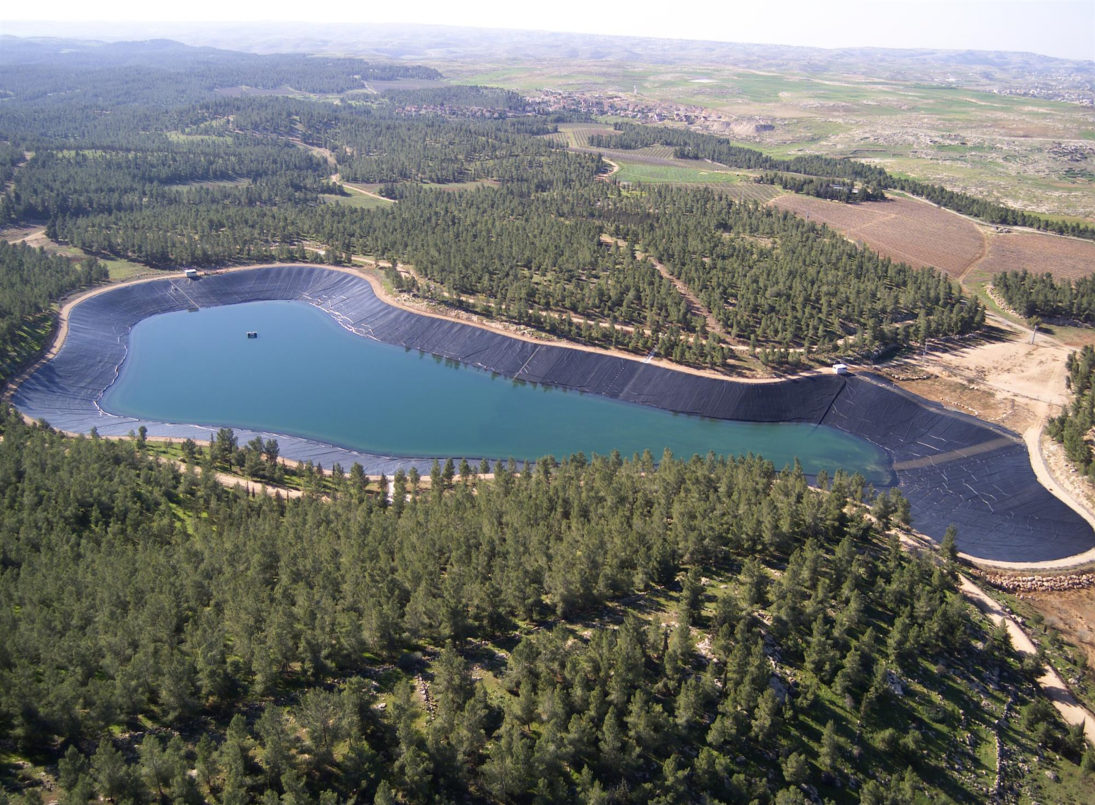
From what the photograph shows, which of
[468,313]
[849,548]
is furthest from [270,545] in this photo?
[468,313]

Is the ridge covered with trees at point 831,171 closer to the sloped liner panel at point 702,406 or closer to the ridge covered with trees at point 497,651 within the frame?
the sloped liner panel at point 702,406

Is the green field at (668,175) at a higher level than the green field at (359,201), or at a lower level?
higher

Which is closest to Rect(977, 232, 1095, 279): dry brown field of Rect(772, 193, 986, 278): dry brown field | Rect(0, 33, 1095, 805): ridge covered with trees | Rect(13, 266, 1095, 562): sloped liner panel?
Rect(772, 193, 986, 278): dry brown field

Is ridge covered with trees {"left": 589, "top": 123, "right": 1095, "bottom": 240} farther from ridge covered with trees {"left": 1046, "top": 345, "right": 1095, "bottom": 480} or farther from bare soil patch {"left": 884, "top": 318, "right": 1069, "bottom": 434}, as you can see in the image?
ridge covered with trees {"left": 1046, "top": 345, "right": 1095, "bottom": 480}

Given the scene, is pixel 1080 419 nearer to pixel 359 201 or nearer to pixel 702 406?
pixel 702 406

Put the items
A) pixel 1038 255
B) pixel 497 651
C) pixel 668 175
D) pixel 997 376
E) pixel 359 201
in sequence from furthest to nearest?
1. pixel 668 175
2. pixel 359 201
3. pixel 1038 255
4. pixel 997 376
5. pixel 497 651

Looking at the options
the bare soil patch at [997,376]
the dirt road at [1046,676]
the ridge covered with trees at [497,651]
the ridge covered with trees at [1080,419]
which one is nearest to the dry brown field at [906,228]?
the bare soil patch at [997,376]

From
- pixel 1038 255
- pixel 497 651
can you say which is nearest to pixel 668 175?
pixel 1038 255
